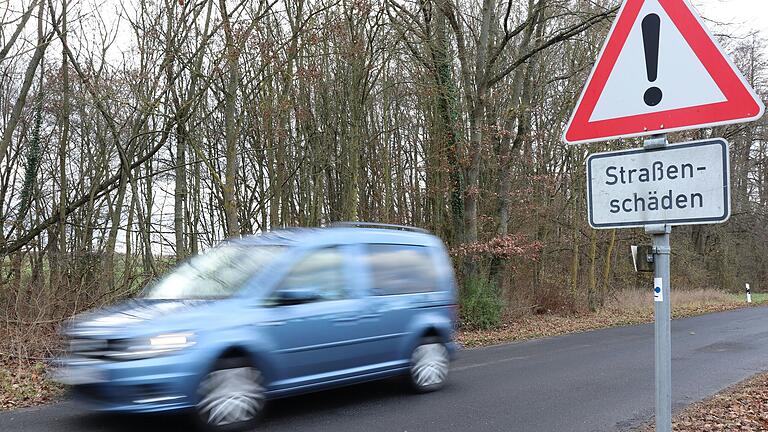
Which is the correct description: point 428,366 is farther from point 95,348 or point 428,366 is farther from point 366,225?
point 95,348

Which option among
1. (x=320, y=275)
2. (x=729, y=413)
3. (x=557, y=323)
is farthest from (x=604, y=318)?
(x=320, y=275)

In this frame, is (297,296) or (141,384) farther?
(297,296)

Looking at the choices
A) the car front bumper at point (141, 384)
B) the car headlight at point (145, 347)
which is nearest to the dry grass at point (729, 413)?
the car front bumper at point (141, 384)

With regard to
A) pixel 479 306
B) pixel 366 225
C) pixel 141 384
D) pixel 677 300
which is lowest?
pixel 677 300

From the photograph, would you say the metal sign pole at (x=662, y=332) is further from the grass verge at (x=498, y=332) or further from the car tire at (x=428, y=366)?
the grass verge at (x=498, y=332)

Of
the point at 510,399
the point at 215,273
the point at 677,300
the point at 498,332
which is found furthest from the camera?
the point at 677,300

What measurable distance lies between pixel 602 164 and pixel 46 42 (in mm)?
13337

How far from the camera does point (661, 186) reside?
2.96 metres

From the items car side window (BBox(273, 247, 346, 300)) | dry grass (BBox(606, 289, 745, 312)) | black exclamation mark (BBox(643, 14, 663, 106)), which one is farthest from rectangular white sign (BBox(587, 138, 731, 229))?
dry grass (BBox(606, 289, 745, 312))

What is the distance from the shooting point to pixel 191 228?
25.5m

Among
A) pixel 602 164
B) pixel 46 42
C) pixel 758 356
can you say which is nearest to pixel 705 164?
pixel 602 164

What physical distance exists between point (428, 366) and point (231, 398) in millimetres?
2969

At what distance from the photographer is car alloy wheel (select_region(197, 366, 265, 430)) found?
5988 mm

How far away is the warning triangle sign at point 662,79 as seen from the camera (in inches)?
114
